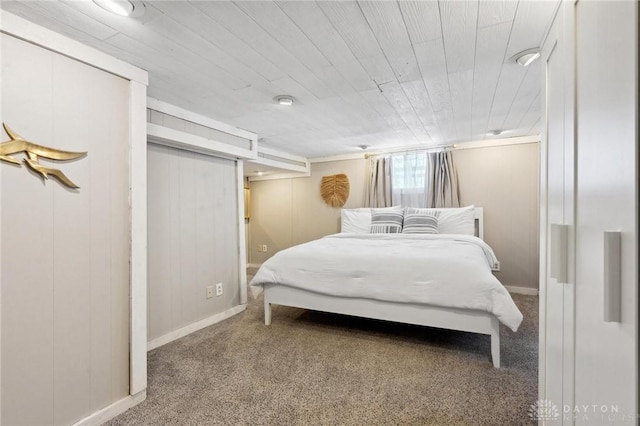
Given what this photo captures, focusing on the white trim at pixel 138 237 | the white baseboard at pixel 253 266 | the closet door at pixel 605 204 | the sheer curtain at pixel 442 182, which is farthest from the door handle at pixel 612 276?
the white baseboard at pixel 253 266

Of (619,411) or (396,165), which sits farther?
(396,165)

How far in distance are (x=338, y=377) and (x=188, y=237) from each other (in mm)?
1779

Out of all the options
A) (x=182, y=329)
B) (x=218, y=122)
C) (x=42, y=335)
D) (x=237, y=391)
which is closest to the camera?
(x=42, y=335)

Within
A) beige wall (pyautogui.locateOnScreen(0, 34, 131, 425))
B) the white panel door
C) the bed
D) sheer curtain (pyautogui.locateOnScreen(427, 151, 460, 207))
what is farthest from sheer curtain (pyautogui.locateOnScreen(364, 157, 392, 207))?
beige wall (pyautogui.locateOnScreen(0, 34, 131, 425))

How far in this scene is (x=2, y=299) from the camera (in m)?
1.20

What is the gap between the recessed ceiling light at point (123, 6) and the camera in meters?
1.18

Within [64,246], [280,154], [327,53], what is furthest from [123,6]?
[280,154]

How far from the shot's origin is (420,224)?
11.7 ft

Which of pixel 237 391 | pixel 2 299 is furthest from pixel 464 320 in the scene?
pixel 2 299

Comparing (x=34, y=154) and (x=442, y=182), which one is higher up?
(x=442, y=182)

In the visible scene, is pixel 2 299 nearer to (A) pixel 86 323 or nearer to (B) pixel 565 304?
(A) pixel 86 323

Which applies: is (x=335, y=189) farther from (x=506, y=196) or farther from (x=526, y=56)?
(x=526, y=56)

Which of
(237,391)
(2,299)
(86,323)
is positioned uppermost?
(2,299)

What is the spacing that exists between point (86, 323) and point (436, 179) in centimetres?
399
